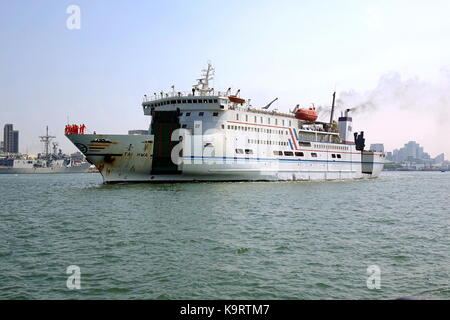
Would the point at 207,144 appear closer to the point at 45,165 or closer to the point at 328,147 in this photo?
the point at 328,147

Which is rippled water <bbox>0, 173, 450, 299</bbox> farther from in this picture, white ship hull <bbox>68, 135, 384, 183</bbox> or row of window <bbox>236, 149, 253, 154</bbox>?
row of window <bbox>236, 149, 253, 154</bbox>

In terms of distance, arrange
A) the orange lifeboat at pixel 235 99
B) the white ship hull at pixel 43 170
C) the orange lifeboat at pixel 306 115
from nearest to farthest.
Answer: the orange lifeboat at pixel 235 99 → the orange lifeboat at pixel 306 115 → the white ship hull at pixel 43 170

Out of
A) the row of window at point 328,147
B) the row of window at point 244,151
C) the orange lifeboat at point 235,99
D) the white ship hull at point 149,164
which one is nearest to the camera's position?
the white ship hull at point 149,164

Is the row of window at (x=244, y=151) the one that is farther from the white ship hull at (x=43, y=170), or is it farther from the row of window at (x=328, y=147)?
the white ship hull at (x=43, y=170)

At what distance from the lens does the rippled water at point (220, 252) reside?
8930 millimetres

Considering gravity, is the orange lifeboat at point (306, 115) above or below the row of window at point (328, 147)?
above

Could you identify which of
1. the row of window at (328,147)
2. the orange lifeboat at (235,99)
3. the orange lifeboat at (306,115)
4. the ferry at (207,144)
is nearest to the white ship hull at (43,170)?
the ferry at (207,144)

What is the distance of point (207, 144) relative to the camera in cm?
3709

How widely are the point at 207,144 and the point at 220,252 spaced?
25410 mm

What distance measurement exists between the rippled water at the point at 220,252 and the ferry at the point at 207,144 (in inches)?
516

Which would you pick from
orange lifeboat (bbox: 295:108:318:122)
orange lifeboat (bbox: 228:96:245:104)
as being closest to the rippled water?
orange lifeboat (bbox: 228:96:245:104)

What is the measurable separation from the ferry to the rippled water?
13.1m
